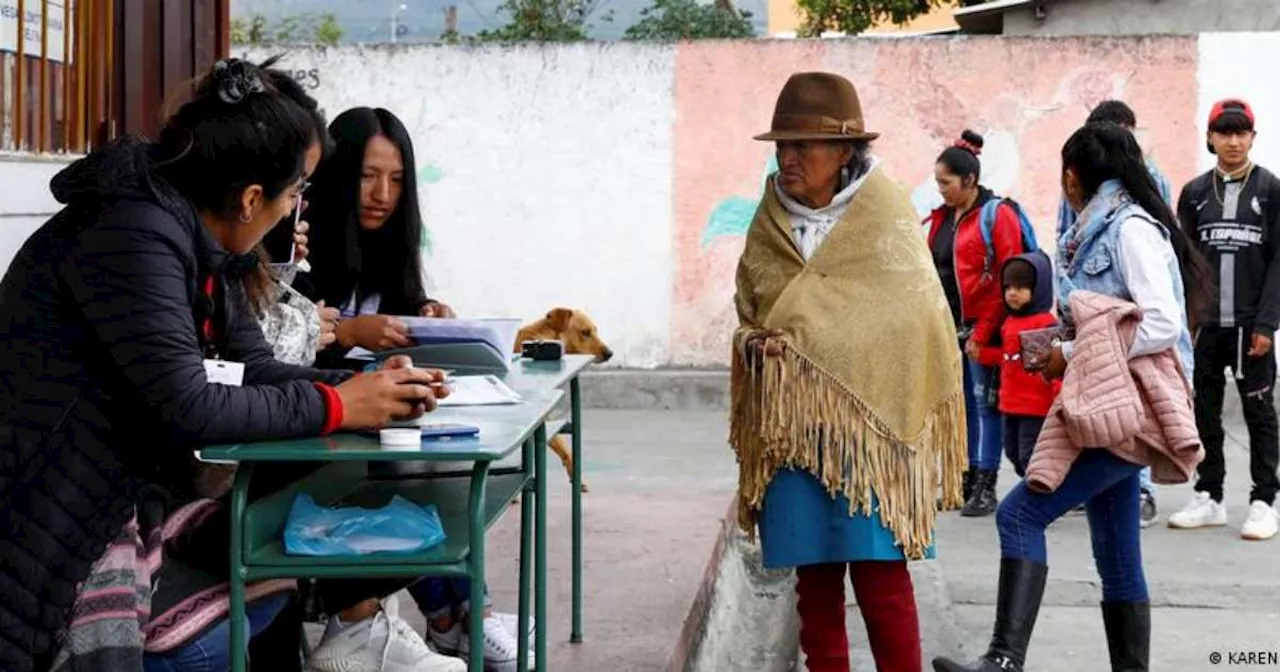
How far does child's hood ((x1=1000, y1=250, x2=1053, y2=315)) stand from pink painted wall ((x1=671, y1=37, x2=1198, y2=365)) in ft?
13.5

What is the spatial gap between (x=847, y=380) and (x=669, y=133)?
319 inches

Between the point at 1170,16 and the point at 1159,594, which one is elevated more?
the point at 1170,16

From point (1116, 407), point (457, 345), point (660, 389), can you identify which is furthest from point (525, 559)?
point (660, 389)

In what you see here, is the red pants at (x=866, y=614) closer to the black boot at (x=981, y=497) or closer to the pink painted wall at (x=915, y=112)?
the black boot at (x=981, y=497)

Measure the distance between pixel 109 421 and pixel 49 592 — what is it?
31 cm

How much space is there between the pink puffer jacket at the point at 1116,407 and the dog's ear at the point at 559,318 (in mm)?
3902

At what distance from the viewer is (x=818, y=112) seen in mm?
4273

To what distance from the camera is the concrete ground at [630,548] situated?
505 centimetres

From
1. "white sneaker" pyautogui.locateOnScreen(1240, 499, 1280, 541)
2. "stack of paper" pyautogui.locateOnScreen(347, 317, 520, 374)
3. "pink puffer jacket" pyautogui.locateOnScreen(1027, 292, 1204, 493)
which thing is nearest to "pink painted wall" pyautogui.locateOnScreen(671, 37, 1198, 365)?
"white sneaker" pyautogui.locateOnScreen(1240, 499, 1280, 541)

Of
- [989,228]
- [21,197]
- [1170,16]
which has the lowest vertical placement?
[989,228]

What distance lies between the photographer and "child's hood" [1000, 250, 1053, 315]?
7.36m

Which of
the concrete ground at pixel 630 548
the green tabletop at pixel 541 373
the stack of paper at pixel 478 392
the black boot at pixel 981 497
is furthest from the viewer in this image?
the black boot at pixel 981 497

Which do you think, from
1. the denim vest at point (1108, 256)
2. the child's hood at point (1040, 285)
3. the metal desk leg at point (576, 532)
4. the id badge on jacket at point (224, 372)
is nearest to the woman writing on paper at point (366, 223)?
the metal desk leg at point (576, 532)

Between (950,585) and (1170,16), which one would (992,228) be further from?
(1170,16)
